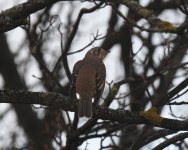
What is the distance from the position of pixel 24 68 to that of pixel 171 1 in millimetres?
3460

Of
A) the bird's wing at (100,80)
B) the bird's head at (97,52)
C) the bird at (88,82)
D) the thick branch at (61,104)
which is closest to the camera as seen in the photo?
the thick branch at (61,104)

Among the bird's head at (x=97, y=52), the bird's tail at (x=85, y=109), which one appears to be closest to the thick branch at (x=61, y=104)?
the bird's tail at (x=85, y=109)

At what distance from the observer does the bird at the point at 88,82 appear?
736cm

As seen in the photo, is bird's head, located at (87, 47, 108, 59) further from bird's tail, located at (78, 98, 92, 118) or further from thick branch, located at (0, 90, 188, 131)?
thick branch, located at (0, 90, 188, 131)

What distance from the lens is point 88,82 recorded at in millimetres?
7805

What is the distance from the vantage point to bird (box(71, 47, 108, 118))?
24.1 ft

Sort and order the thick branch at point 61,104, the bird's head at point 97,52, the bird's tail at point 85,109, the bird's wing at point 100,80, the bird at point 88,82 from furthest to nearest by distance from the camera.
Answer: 1. the bird's head at point 97,52
2. the bird's wing at point 100,80
3. the bird at point 88,82
4. the bird's tail at point 85,109
5. the thick branch at point 61,104

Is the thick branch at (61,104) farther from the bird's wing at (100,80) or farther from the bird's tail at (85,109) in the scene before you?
the bird's wing at (100,80)

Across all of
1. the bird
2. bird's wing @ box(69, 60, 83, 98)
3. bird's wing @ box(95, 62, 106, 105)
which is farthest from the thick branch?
bird's wing @ box(95, 62, 106, 105)

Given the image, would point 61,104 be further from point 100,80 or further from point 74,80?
point 100,80

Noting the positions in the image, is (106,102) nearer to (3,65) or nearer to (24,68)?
(3,65)

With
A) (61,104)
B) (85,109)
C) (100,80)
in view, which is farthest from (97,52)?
(61,104)

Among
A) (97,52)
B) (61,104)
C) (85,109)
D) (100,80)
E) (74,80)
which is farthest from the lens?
(97,52)

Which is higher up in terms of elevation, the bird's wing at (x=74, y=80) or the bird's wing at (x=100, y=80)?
the bird's wing at (x=74, y=80)
